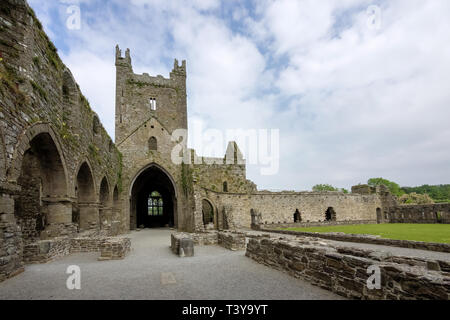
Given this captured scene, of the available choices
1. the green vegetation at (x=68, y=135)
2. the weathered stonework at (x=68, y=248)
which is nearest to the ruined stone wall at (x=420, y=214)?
the weathered stonework at (x=68, y=248)

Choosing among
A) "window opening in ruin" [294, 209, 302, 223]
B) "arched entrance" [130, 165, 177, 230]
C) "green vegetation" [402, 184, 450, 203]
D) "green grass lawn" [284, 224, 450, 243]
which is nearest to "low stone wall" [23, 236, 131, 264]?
"green grass lawn" [284, 224, 450, 243]

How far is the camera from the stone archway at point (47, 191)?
8742mm

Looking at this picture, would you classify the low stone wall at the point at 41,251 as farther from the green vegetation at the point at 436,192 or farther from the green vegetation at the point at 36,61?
the green vegetation at the point at 436,192

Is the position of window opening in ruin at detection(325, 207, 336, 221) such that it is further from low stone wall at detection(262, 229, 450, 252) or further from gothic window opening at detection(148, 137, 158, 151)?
gothic window opening at detection(148, 137, 158, 151)

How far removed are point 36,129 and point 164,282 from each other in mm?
5471

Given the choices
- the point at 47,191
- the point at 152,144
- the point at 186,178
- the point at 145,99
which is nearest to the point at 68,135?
the point at 47,191

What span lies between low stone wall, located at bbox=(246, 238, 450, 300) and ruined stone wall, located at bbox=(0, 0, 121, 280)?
234 inches

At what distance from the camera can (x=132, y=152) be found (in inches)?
861

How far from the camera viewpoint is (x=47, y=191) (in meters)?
9.14

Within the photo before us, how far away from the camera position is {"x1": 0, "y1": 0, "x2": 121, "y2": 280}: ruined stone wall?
5.97 metres

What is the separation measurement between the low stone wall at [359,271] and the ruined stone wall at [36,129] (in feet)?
19.5
